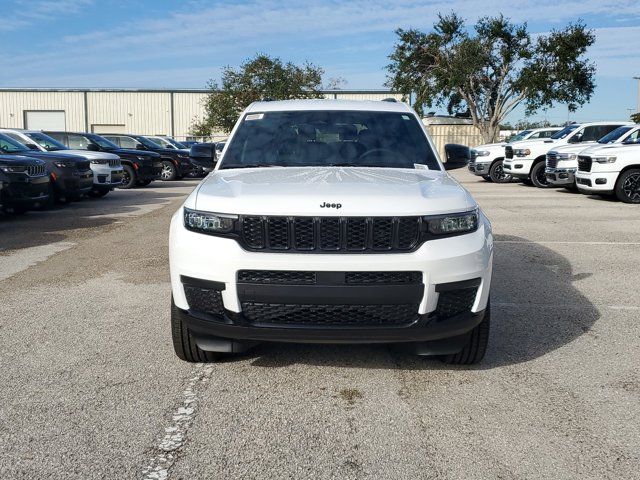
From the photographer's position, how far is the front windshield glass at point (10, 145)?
1381 cm

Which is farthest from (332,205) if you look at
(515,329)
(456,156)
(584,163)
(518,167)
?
(518,167)

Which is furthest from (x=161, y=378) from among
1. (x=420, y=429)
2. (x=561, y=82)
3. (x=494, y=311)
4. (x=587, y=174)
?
(x=561, y=82)

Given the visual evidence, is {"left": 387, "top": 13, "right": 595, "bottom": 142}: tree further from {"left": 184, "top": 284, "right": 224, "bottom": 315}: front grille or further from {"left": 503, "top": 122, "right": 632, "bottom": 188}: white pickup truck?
{"left": 184, "top": 284, "right": 224, "bottom": 315}: front grille

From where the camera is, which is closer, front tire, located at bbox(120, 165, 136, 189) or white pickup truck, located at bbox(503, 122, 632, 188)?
white pickup truck, located at bbox(503, 122, 632, 188)

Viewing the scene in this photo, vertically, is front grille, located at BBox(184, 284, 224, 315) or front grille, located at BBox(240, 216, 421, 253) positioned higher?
front grille, located at BBox(240, 216, 421, 253)

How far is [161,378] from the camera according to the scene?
4.10 meters

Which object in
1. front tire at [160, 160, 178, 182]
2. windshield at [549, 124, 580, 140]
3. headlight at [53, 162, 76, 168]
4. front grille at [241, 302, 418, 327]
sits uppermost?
windshield at [549, 124, 580, 140]

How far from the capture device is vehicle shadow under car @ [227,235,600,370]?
174 inches

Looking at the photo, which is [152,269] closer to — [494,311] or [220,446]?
[494,311]

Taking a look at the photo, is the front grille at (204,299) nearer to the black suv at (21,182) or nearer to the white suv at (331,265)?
the white suv at (331,265)

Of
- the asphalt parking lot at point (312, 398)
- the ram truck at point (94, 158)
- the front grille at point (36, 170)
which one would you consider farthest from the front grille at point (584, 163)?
the front grille at point (36, 170)

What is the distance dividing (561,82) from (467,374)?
119 feet

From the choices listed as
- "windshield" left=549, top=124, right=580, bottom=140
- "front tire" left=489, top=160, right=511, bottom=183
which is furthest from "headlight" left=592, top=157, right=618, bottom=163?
"front tire" left=489, top=160, right=511, bottom=183

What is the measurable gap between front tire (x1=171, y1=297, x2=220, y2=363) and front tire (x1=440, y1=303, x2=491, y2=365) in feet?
4.94
